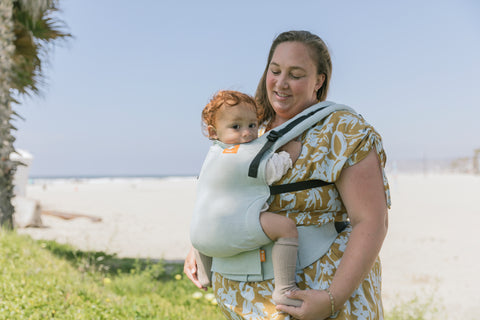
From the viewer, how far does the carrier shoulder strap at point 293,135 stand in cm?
164

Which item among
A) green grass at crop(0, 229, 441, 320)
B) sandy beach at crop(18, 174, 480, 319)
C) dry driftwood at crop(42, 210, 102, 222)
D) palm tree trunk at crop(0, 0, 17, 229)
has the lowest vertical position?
dry driftwood at crop(42, 210, 102, 222)

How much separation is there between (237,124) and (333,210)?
562 millimetres

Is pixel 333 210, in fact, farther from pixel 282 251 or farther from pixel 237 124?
pixel 237 124

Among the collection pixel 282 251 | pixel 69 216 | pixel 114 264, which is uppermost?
pixel 282 251

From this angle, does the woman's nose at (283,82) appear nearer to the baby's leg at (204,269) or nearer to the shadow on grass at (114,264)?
the baby's leg at (204,269)

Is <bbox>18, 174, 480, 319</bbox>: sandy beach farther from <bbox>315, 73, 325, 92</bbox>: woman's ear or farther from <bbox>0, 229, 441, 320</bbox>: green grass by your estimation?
<bbox>315, 73, 325, 92</bbox>: woman's ear

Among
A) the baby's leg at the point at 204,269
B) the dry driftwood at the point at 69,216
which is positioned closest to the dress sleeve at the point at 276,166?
the baby's leg at the point at 204,269

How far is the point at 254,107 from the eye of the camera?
1.96 meters

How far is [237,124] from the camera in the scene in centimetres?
189

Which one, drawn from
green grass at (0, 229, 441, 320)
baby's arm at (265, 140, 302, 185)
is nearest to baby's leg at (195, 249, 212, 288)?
baby's arm at (265, 140, 302, 185)

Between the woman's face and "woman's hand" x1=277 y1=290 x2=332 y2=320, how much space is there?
0.79 m

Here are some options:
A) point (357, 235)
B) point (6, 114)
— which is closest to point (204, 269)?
point (357, 235)

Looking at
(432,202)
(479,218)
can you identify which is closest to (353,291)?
(479,218)

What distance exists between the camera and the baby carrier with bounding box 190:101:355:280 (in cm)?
163
